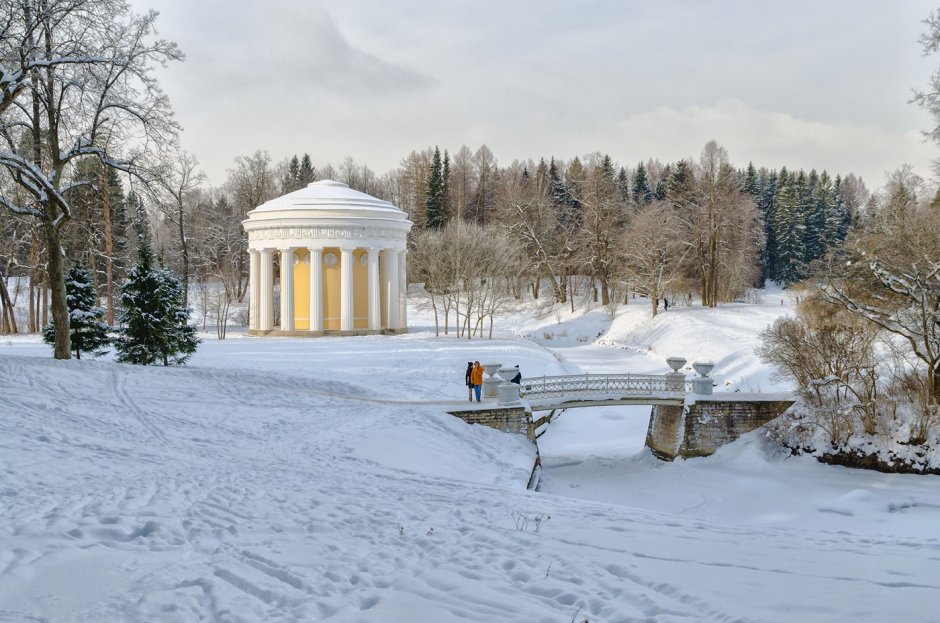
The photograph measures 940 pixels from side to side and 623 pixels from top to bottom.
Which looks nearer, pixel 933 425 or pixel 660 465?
pixel 933 425

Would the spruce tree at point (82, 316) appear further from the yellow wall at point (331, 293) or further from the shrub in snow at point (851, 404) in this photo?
the shrub in snow at point (851, 404)

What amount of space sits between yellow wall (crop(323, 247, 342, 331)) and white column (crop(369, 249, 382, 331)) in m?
1.78

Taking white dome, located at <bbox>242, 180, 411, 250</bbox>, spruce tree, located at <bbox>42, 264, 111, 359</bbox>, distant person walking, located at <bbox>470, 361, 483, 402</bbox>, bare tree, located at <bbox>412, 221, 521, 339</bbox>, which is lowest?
distant person walking, located at <bbox>470, 361, 483, 402</bbox>

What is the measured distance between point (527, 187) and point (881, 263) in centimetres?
4935

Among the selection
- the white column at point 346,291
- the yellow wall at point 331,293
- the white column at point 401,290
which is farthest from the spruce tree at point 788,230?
the yellow wall at point 331,293

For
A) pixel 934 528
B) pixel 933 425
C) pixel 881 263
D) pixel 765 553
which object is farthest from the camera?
pixel 881 263

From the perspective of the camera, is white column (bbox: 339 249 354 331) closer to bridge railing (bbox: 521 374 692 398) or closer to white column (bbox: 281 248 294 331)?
white column (bbox: 281 248 294 331)

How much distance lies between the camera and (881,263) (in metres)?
20.4

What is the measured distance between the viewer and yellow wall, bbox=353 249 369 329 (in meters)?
40.1

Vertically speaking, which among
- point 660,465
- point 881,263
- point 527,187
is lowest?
point 660,465

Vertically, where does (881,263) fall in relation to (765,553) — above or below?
above

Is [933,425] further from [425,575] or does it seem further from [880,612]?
[425,575]

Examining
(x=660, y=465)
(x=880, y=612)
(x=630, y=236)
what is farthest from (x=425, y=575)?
(x=630, y=236)

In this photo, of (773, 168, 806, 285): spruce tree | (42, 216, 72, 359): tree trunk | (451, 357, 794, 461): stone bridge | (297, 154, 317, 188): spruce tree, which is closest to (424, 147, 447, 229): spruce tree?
(297, 154, 317, 188): spruce tree
